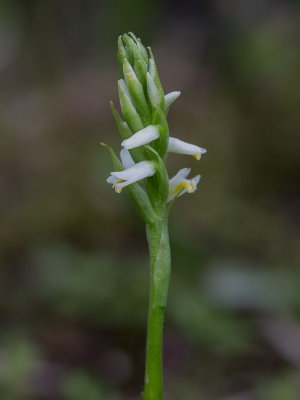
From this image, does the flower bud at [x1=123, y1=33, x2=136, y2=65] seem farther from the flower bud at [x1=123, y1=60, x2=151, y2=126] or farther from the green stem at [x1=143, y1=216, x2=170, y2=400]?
the green stem at [x1=143, y1=216, x2=170, y2=400]

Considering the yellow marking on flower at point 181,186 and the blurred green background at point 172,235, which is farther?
the blurred green background at point 172,235

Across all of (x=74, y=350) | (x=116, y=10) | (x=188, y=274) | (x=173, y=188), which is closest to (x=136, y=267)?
(x=188, y=274)

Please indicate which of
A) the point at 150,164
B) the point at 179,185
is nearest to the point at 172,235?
the point at 179,185

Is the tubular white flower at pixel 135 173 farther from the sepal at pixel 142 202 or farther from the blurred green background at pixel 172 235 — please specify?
the blurred green background at pixel 172 235

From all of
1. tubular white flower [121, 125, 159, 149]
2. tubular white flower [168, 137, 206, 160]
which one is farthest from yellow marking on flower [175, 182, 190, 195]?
tubular white flower [121, 125, 159, 149]

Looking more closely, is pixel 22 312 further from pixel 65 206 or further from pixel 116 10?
pixel 116 10

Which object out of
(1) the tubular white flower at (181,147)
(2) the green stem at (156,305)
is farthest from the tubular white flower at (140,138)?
(2) the green stem at (156,305)

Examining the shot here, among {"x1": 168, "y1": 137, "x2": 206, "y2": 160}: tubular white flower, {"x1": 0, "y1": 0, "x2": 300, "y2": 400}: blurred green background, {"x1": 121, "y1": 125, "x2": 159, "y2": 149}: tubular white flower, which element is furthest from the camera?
{"x1": 0, "y1": 0, "x2": 300, "y2": 400}: blurred green background

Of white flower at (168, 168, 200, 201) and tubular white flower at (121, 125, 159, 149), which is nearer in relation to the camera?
tubular white flower at (121, 125, 159, 149)
